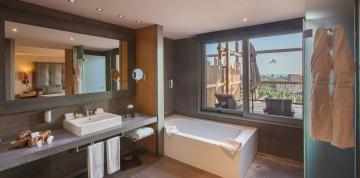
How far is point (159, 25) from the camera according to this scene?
118 inches

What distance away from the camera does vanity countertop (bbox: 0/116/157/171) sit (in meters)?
1.63

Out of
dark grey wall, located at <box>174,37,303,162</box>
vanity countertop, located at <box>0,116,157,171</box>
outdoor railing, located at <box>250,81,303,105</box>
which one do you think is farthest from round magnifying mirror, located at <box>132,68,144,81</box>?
outdoor railing, located at <box>250,81,303,105</box>

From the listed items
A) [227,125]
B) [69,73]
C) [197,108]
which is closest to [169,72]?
[197,108]

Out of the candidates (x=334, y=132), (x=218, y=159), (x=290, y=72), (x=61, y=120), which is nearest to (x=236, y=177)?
(x=218, y=159)

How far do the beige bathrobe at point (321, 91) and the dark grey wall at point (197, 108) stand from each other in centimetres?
176

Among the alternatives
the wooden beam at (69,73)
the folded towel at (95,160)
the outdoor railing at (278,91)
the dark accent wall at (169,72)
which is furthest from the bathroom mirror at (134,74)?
the outdoor railing at (278,91)

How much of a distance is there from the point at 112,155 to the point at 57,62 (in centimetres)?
148

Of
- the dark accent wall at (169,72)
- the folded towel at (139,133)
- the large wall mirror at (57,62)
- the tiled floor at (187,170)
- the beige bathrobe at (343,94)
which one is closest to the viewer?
the beige bathrobe at (343,94)

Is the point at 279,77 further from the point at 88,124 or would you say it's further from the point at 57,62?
the point at 57,62

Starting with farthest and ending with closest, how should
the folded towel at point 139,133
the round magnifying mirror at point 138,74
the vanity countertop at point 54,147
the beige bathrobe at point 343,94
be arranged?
the round magnifying mirror at point 138,74
the folded towel at point 139,133
the vanity countertop at point 54,147
the beige bathrobe at point 343,94

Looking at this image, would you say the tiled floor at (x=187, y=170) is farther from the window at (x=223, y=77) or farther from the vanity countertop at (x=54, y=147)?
the window at (x=223, y=77)

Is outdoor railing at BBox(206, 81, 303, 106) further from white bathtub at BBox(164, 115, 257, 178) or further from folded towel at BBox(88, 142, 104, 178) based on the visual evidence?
folded towel at BBox(88, 142, 104, 178)

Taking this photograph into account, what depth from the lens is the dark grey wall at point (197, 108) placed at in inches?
111

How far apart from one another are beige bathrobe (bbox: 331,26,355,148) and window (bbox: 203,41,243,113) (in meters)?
2.20
